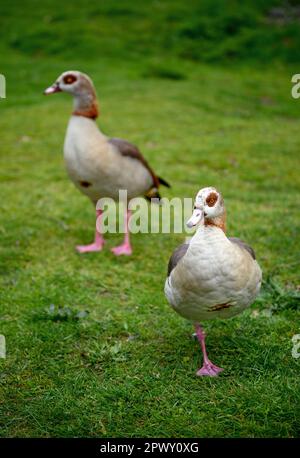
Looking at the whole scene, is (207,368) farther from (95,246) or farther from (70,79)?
(70,79)

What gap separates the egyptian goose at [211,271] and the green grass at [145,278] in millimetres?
592

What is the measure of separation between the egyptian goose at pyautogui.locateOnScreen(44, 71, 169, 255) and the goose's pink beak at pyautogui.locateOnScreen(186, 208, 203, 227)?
8.21 feet

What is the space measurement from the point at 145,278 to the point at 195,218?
Answer: 220cm

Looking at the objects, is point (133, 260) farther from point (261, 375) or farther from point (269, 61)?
point (269, 61)

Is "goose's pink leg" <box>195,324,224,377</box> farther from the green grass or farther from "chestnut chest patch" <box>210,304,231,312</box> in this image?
"chestnut chest patch" <box>210,304,231,312</box>

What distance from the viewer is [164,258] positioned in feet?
20.2

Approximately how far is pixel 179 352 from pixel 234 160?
18.7 ft

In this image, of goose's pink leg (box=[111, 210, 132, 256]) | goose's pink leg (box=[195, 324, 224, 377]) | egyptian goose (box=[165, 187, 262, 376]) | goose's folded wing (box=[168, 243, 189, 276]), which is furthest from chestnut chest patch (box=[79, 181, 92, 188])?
goose's pink leg (box=[195, 324, 224, 377])

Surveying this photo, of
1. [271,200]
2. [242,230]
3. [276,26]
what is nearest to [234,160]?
[271,200]

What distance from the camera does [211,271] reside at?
11.6 feet

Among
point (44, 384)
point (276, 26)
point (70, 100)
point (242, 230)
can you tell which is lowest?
point (44, 384)

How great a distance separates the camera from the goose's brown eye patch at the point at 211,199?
3.68 m

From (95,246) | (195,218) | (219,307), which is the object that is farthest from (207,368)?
(95,246)

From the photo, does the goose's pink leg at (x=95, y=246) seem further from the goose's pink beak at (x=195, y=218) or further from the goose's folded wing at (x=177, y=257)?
the goose's pink beak at (x=195, y=218)
